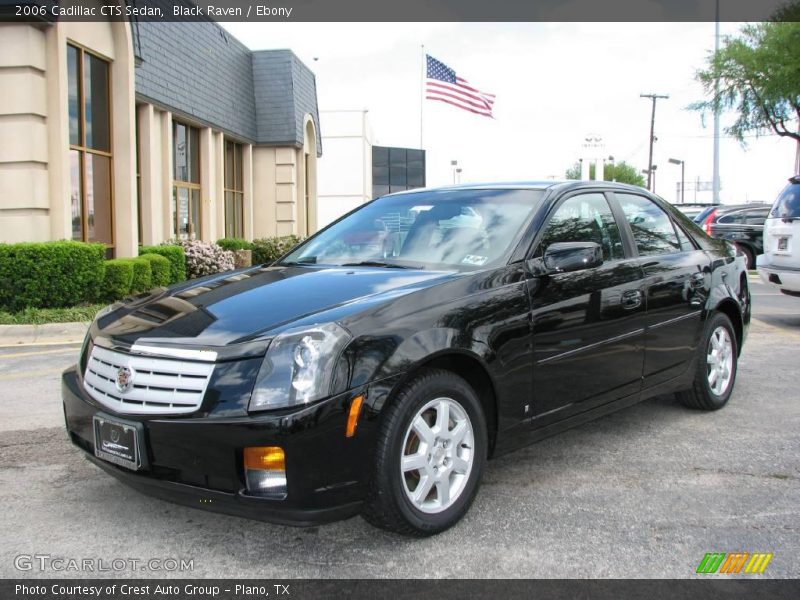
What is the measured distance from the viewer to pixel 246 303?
136 inches

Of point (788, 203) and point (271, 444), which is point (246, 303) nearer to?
point (271, 444)

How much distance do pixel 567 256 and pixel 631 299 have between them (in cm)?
77

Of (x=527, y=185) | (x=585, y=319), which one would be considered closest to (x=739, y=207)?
(x=527, y=185)

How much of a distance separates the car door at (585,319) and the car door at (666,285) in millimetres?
143

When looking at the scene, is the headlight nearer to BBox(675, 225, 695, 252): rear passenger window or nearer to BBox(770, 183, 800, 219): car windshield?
BBox(675, 225, 695, 252): rear passenger window

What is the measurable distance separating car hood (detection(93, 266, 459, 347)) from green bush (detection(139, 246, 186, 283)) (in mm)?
9873

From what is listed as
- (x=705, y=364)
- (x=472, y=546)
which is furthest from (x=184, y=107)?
(x=472, y=546)

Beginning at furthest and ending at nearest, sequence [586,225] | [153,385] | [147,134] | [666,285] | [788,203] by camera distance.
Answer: [147,134]
[788,203]
[666,285]
[586,225]
[153,385]

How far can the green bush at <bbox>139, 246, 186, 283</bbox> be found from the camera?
1351cm

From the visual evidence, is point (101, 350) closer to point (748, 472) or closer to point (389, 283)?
point (389, 283)

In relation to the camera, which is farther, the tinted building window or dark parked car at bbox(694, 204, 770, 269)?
the tinted building window

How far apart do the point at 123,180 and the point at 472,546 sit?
12.0 meters

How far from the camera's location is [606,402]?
432 centimetres

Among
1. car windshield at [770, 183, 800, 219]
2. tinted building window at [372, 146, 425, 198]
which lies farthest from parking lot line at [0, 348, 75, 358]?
tinted building window at [372, 146, 425, 198]
